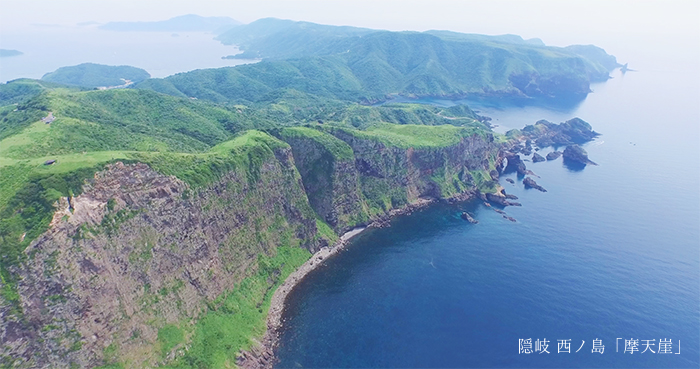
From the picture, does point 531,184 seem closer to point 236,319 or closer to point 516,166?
point 516,166

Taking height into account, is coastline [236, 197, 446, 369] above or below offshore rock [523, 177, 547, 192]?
above

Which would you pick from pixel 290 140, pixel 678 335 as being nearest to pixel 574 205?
pixel 678 335

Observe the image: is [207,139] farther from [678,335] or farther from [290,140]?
[678,335]

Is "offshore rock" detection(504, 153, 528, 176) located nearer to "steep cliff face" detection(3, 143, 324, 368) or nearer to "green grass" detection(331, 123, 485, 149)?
"green grass" detection(331, 123, 485, 149)

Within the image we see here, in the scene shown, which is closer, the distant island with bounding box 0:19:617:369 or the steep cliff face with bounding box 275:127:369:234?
the distant island with bounding box 0:19:617:369

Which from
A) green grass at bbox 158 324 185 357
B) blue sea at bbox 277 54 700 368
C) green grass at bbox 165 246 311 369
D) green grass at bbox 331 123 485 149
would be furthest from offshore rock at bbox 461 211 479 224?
green grass at bbox 158 324 185 357

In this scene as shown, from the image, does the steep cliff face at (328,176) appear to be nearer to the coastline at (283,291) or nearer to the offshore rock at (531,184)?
the coastline at (283,291)
